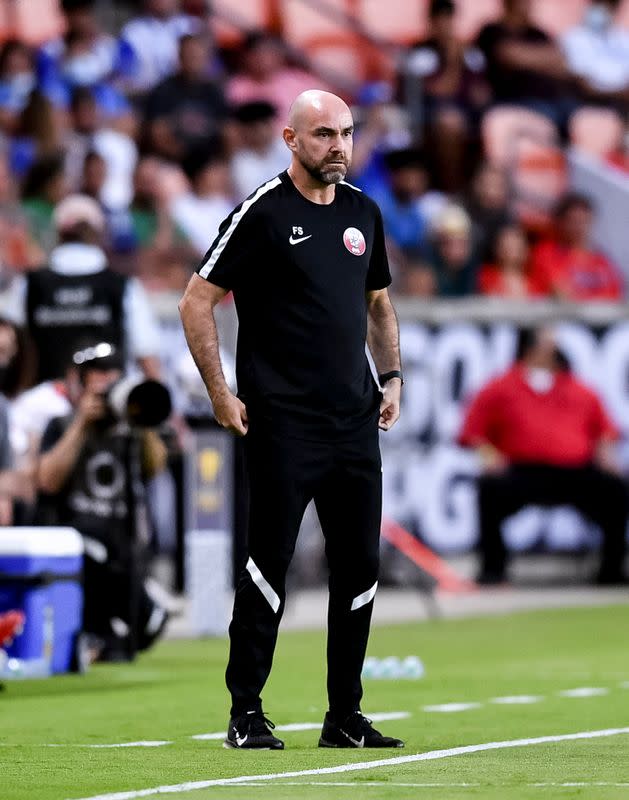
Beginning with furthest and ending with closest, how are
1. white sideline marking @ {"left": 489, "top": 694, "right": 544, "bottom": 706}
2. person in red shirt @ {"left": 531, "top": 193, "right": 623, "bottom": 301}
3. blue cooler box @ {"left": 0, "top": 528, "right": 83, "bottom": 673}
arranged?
1. person in red shirt @ {"left": 531, "top": 193, "right": 623, "bottom": 301}
2. blue cooler box @ {"left": 0, "top": 528, "right": 83, "bottom": 673}
3. white sideline marking @ {"left": 489, "top": 694, "right": 544, "bottom": 706}

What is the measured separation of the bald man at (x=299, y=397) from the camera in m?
7.03

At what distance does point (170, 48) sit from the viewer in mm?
20094

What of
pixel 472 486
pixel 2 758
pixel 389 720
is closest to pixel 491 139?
pixel 472 486

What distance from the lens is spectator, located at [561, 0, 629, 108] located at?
74.5 ft

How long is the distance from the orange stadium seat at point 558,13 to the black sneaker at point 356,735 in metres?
16.8

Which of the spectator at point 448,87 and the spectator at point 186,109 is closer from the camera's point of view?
the spectator at point 186,109

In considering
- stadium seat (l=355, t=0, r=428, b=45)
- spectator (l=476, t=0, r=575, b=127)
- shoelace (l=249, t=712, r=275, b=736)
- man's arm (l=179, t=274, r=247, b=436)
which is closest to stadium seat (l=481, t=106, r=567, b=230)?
spectator (l=476, t=0, r=575, b=127)

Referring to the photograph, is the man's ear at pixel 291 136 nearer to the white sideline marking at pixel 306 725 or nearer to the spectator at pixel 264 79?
the white sideline marking at pixel 306 725

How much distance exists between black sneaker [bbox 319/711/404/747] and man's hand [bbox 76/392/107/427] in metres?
3.98

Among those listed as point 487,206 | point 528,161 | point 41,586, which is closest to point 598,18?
point 528,161

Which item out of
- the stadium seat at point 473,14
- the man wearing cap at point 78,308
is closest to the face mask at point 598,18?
the stadium seat at point 473,14

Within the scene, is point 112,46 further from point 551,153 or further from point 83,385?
point 83,385

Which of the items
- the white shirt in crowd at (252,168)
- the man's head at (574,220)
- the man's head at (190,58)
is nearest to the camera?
the white shirt in crowd at (252,168)

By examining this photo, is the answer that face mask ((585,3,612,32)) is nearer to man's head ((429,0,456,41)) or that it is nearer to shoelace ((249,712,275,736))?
man's head ((429,0,456,41))
